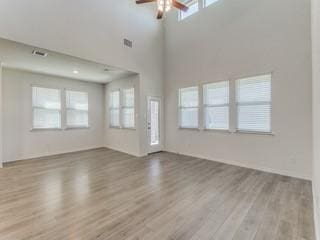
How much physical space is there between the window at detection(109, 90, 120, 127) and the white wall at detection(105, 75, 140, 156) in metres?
0.20

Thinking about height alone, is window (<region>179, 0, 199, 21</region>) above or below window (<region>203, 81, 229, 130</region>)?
above

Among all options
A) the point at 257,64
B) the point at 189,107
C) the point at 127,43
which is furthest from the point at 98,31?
the point at 257,64

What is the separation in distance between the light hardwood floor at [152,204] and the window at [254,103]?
1167mm

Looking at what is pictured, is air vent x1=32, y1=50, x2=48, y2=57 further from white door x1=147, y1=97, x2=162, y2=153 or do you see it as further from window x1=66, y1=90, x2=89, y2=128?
white door x1=147, y1=97, x2=162, y2=153

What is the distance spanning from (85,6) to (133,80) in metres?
2.41

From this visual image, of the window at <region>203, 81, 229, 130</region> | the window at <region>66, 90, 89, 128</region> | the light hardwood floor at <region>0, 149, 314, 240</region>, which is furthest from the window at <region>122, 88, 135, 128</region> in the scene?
the window at <region>203, 81, 229, 130</region>

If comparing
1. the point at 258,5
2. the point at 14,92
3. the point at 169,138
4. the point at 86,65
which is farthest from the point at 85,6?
the point at 169,138

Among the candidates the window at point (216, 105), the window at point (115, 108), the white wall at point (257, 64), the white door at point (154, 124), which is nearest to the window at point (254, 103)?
the white wall at point (257, 64)

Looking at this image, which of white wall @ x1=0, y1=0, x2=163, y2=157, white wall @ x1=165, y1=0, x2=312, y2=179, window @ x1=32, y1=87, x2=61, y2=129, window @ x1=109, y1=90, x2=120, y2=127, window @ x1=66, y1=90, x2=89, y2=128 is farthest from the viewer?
window @ x1=109, y1=90, x2=120, y2=127

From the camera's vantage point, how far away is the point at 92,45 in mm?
4383

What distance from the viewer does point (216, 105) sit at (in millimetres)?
5016

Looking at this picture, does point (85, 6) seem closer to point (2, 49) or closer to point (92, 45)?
point (92, 45)

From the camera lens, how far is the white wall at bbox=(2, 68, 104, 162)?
5.00 m

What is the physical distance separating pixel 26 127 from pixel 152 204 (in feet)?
16.9
